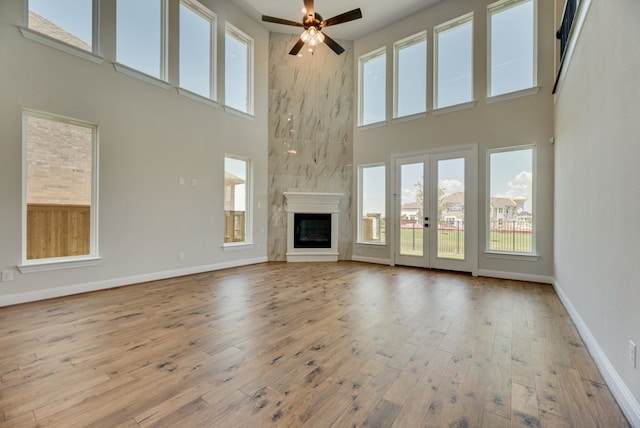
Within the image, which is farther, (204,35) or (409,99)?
(409,99)

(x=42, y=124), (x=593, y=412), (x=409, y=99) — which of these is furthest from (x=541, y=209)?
(x=42, y=124)

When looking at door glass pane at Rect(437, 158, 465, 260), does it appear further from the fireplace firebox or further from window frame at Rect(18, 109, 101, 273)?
window frame at Rect(18, 109, 101, 273)

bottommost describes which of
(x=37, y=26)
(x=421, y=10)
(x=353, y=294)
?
(x=353, y=294)

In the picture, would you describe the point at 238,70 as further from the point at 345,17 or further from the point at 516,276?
the point at 516,276

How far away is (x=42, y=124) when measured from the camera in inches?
146

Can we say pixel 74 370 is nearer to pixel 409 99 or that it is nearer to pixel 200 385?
pixel 200 385

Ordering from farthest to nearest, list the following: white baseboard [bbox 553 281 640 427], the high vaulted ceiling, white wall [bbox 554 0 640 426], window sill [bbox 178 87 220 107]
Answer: the high vaulted ceiling < window sill [bbox 178 87 220 107] < white wall [bbox 554 0 640 426] < white baseboard [bbox 553 281 640 427]

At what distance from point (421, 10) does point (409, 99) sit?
1.77 metres

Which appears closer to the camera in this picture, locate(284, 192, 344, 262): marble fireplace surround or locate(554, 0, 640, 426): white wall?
locate(554, 0, 640, 426): white wall

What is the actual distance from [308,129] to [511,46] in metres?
4.19

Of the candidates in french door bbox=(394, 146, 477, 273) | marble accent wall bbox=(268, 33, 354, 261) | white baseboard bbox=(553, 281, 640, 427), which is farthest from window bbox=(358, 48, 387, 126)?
white baseboard bbox=(553, 281, 640, 427)

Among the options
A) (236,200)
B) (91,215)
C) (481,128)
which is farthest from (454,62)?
(91,215)

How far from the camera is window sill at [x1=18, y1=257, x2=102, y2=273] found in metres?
3.50

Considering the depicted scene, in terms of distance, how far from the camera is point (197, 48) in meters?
5.46
